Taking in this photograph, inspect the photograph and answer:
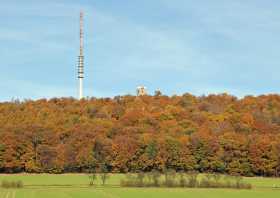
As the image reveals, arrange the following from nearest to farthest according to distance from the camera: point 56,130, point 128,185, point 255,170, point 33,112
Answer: point 128,185, point 255,170, point 56,130, point 33,112

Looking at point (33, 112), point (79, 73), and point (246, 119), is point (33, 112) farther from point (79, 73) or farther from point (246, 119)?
point (246, 119)

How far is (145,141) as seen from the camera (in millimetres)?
124375

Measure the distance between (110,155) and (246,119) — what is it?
33.2 m

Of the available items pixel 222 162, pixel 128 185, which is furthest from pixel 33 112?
pixel 128 185

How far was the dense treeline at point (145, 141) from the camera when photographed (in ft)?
389

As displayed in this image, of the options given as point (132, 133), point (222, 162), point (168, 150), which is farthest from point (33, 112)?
point (222, 162)

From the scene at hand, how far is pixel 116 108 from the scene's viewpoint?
15988 cm

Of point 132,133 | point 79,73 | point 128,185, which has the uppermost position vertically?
point 79,73

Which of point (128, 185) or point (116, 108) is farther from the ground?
point (116, 108)

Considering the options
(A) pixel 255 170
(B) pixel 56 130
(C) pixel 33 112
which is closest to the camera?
(A) pixel 255 170

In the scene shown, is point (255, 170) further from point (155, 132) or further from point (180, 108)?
point (180, 108)

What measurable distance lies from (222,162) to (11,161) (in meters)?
39.2

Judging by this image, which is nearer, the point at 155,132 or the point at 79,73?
the point at 155,132

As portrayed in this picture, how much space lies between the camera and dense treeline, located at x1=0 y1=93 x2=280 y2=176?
11869 centimetres
